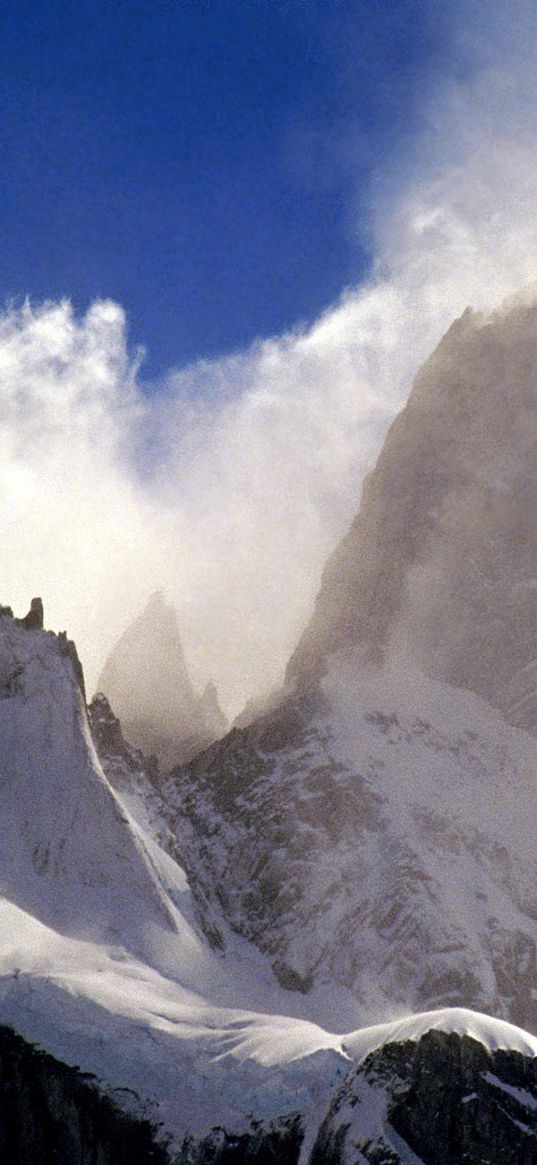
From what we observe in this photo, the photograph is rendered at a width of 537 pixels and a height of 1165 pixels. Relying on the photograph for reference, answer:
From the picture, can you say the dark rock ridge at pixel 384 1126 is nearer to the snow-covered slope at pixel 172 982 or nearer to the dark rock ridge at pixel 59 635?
the snow-covered slope at pixel 172 982

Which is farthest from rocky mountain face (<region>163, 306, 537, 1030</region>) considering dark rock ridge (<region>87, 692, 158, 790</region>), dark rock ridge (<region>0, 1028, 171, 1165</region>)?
dark rock ridge (<region>0, 1028, 171, 1165</region>)

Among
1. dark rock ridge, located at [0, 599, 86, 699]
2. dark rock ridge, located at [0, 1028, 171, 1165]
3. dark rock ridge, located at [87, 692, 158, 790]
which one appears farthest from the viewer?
dark rock ridge, located at [87, 692, 158, 790]

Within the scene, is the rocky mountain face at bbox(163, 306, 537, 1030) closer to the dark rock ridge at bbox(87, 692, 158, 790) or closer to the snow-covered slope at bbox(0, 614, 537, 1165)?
the snow-covered slope at bbox(0, 614, 537, 1165)

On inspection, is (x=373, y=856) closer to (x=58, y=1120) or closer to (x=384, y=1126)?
(x=58, y=1120)

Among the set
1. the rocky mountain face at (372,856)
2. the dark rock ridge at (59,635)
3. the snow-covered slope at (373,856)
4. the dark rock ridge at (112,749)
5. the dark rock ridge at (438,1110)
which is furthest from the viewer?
the dark rock ridge at (112,749)

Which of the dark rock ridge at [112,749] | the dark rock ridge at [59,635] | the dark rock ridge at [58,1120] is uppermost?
the dark rock ridge at [59,635]

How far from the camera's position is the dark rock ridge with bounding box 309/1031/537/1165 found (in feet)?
266

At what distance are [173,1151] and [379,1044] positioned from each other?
1612 centimetres

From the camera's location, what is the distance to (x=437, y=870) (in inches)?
6629

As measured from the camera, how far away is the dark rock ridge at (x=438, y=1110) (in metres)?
81.2

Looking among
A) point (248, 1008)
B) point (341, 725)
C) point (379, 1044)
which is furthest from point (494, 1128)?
point (341, 725)

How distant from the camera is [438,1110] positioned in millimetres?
83125

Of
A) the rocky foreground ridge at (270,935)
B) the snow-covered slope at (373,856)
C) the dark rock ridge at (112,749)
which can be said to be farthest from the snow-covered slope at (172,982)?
the dark rock ridge at (112,749)

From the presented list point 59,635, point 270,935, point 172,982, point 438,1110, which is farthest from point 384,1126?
point 59,635
